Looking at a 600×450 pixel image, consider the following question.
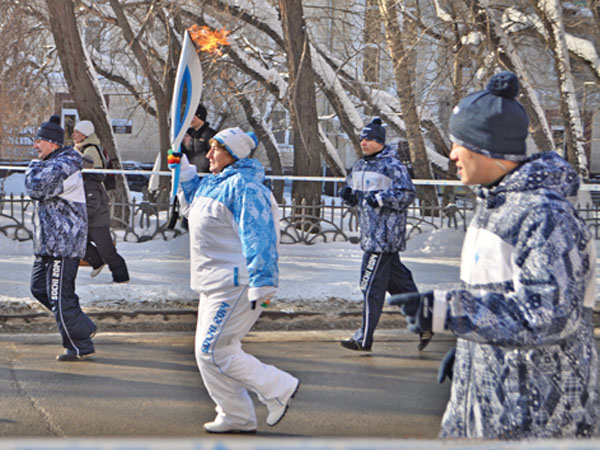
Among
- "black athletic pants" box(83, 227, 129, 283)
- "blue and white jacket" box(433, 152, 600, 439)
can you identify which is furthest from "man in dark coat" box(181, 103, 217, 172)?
"blue and white jacket" box(433, 152, 600, 439)

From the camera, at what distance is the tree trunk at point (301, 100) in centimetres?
1440

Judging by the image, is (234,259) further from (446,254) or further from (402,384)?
(446,254)

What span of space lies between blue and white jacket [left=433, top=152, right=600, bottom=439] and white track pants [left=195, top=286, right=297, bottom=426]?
2.14m

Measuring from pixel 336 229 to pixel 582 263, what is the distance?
458 inches

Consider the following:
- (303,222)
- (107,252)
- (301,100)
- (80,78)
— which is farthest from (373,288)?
(80,78)

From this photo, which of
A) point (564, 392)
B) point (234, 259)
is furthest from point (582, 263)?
point (234, 259)

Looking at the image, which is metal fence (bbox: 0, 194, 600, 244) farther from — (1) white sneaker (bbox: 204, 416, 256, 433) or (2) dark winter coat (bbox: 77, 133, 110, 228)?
(1) white sneaker (bbox: 204, 416, 256, 433)

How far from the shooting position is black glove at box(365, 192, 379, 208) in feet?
23.0

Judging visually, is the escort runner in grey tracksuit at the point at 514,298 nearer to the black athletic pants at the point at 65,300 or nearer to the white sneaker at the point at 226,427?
the white sneaker at the point at 226,427

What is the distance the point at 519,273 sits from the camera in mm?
2428

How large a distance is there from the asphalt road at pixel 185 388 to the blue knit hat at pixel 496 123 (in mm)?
2729

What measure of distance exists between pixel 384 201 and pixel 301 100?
27.1 ft

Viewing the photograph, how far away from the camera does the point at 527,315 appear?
91.5 inches

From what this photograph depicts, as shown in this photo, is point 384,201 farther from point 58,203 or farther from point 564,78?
point 564,78
